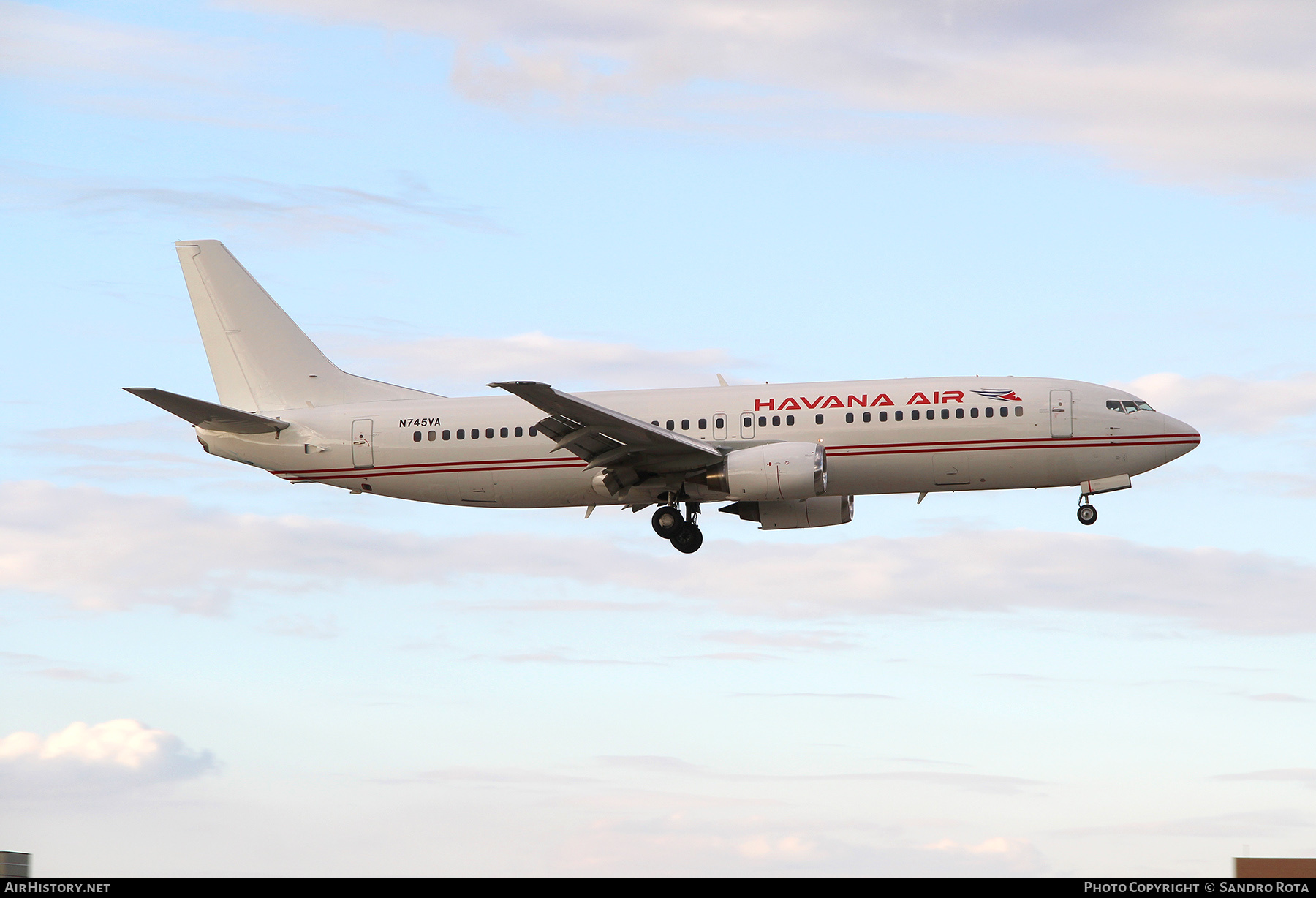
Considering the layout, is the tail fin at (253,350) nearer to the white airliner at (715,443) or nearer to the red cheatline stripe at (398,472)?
the white airliner at (715,443)

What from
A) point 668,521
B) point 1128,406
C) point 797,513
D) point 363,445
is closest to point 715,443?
point 668,521

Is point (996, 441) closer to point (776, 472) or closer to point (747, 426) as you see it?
point (776, 472)

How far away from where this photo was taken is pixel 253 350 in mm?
54688

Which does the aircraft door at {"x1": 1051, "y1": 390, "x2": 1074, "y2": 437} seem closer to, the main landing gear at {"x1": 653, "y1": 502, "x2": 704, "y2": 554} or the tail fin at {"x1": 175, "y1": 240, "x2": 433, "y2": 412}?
the main landing gear at {"x1": 653, "y1": 502, "x2": 704, "y2": 554}

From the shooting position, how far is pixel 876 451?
4700 cm

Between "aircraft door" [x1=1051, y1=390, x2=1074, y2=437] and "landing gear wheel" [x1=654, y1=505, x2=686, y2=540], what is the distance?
1152 cm

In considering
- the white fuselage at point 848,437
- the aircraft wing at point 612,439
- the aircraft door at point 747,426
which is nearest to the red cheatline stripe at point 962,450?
the white fuselage at point 848,437

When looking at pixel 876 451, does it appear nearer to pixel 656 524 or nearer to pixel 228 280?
pixel 656 524

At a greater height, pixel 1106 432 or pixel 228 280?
pixel 228 280

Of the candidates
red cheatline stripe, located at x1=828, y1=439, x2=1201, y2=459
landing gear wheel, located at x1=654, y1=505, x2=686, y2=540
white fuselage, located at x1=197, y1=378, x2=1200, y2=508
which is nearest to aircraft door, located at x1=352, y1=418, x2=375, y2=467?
white fuselage, located at x1=197, y1=378, x2=1200, y2=508

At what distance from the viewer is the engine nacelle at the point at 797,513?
51.2m
